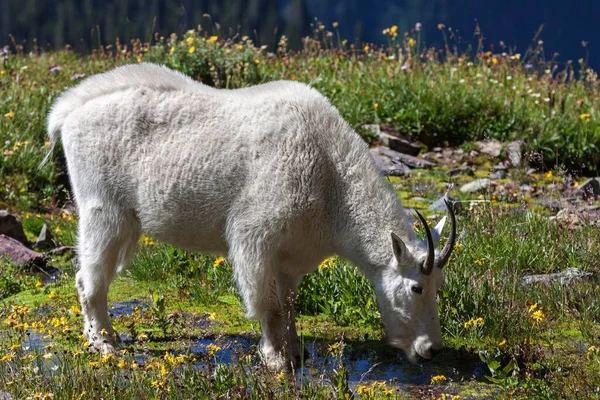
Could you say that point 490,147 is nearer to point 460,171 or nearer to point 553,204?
point 460,171

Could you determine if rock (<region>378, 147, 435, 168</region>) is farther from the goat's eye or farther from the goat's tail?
the goat's eye

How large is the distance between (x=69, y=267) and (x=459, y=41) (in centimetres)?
800

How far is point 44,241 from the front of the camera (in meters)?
9.96

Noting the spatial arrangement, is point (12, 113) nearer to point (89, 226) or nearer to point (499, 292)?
point (89, 226)

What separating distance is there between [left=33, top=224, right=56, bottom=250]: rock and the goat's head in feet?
15.5

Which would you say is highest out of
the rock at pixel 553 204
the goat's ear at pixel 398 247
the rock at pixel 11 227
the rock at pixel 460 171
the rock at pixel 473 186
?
the goat's ear at pixel 398 247

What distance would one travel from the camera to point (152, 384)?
5.00m

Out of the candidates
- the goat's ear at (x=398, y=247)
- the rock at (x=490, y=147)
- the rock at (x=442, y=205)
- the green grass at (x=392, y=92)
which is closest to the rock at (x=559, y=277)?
the rock at (x=442, y=205)

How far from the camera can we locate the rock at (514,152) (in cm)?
1239

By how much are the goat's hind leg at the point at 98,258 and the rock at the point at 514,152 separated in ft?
22.0

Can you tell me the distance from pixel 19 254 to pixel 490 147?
6491 millimetres

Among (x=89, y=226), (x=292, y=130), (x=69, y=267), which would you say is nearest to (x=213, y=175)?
(x=292, y=130)

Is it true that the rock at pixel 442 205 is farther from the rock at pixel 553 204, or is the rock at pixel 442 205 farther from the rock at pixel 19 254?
the rock at pixel 19 254

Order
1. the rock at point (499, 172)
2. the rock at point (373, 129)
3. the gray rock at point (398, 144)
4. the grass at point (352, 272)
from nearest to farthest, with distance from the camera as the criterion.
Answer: the grass at point (352, 272), the rock at point (499, 172), the gray rock at point (398, 144), the rock at point (373, 129)
